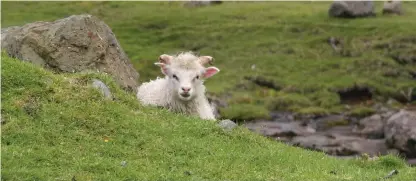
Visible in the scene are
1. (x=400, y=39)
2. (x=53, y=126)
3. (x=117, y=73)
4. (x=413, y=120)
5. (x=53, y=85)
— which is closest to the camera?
(x=53, y=126)

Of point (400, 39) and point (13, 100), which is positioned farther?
point (400, 39)

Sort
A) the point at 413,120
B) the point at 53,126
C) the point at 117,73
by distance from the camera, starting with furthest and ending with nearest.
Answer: the point at 413,120, the point at 117,73, the point at 53,126

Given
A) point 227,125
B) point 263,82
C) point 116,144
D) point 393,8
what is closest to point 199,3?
point 393,8

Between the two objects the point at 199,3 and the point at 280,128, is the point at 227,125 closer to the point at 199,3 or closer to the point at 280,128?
the point at 280,128

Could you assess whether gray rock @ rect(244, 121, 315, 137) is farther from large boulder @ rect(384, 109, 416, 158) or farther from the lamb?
the lamb

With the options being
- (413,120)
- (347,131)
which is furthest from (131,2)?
(413,120)

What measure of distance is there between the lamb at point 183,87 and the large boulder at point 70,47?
7.14 feet

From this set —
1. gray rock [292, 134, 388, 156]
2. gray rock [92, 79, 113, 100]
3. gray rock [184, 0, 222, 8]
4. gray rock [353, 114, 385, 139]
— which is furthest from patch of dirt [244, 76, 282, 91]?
gray rock [92, 79, 113, 100]

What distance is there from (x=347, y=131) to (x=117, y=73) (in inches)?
1300

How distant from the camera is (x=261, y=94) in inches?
2522

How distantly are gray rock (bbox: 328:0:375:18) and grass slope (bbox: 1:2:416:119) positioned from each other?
0.97 metres

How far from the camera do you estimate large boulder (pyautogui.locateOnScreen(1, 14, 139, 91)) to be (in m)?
23.1

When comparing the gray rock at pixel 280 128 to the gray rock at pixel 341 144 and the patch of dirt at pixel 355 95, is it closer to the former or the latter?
the gray rock at pixel 341 144

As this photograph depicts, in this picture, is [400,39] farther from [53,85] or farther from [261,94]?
[53,85]
